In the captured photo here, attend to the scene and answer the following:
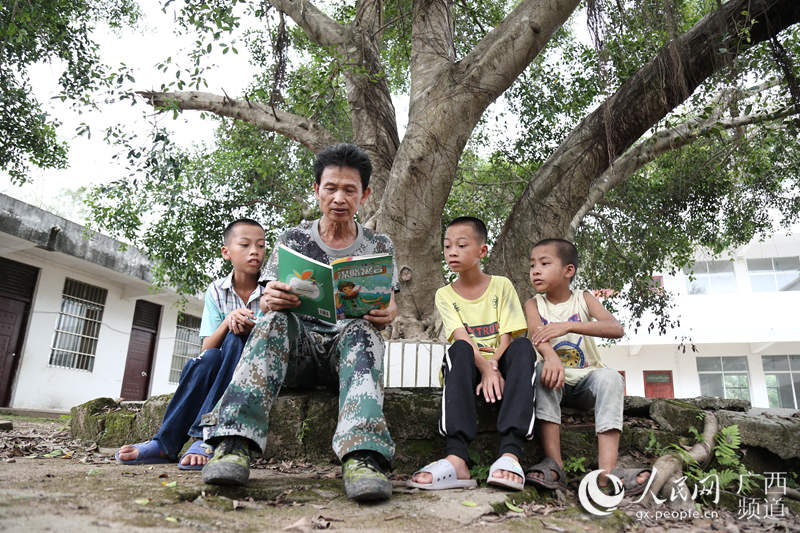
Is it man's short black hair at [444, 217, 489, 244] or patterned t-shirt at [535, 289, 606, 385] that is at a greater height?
man's short black hair at [444, 217, 489, 244]

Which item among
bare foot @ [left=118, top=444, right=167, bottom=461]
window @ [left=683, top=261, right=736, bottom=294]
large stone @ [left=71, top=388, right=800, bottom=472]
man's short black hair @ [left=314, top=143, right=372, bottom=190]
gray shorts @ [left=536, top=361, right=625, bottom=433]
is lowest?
bare foot @ [left=118, top=444, right=167, bottom=461]

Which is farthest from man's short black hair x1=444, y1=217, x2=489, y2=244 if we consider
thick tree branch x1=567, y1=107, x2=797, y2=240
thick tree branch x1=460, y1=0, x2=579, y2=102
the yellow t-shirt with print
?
thick tree branch x1=567, y1=107, x2=797, y2=240

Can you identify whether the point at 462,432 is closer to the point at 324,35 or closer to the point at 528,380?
the point at 528,380

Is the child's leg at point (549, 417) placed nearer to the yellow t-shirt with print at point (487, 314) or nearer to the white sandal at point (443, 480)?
the yellow t-shirt with print at point (487, 314)

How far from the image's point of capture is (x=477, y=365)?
8.63 ft

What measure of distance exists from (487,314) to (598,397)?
726 mm

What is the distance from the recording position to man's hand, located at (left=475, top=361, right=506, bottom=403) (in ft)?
8.20

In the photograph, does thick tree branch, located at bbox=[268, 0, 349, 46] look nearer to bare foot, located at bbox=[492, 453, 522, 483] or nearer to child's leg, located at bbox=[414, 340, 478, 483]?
child's leg, located at bbox=[414, 340, 478, 483]

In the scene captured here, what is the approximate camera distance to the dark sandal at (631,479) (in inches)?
91.0

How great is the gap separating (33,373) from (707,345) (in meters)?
19.4

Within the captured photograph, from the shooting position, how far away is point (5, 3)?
576 cm

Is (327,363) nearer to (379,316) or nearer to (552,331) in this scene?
(379,316)

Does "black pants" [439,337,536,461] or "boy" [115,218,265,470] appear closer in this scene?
"black pants" [439,337,536,461]

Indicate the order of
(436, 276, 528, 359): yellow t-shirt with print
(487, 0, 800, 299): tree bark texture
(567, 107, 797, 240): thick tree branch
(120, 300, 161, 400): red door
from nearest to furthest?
(436, 276, 528, 359): yellow t-shirt with print → (487, 0, 800, 299): tree bark texture → (567, 107, 797, 240): thick tree branch → (120, 300, 161, 400): red door
